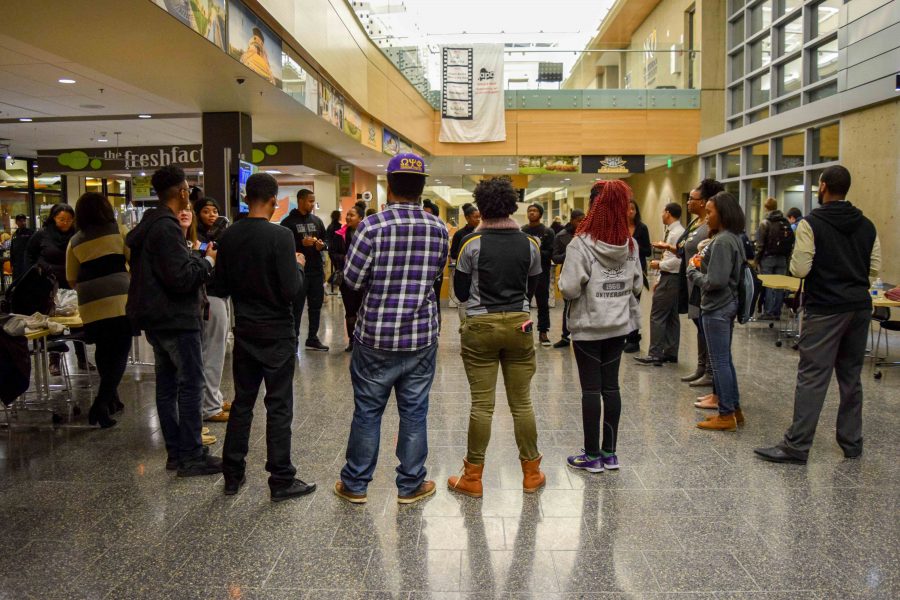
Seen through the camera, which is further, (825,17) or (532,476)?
(825,17)

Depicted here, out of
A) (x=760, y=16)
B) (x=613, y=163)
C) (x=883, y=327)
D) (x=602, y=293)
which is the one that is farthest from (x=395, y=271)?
(x=613, y=163)

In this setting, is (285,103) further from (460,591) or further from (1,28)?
(460,591)

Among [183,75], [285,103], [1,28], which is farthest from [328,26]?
[1,28]

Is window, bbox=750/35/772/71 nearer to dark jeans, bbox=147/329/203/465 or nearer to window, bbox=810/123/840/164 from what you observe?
window, bbox=810/123/840/164

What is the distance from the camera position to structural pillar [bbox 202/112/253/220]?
9234 mm

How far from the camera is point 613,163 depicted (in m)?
20.1

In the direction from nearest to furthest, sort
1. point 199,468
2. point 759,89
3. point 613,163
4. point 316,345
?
point 199,468, point 316,345, point 759,89, point 613,163

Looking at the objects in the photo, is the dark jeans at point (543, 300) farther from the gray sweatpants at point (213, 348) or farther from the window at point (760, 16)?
the window at point (760, 16)

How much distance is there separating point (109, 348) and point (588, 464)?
3.44 m

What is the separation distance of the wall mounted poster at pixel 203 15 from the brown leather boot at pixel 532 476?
13.3 ft

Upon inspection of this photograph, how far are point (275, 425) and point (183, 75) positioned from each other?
507 cm

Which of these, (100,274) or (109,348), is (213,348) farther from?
(100,274)

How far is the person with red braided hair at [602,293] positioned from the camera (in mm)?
3996

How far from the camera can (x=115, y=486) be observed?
4.08 m
